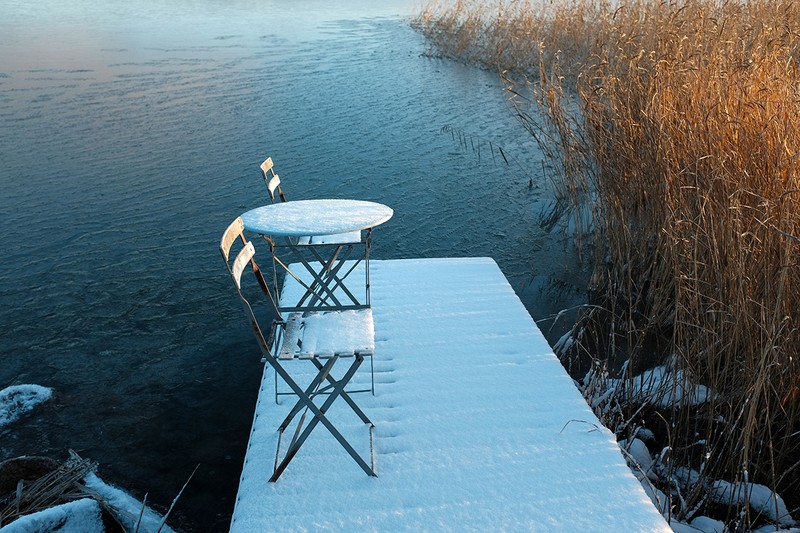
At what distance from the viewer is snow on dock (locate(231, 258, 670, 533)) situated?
2.66 m

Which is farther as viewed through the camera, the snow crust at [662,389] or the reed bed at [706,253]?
the snow crust at [662,389]

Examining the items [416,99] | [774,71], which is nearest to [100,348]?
[774,71]

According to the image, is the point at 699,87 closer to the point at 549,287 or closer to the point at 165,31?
the point at 549,287

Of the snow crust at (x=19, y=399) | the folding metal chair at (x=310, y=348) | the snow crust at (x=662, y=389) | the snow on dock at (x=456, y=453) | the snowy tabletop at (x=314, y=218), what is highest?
the snowy tabletop at (x=314, y=218)

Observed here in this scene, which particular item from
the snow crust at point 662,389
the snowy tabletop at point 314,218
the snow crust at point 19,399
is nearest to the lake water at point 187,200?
the snow crust at point 19,399

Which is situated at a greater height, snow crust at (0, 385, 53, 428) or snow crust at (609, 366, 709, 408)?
snow crust at (609, 366, 709, 408)

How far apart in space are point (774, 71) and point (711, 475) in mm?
2198

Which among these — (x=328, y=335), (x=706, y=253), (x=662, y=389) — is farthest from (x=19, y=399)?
(x=706, y=253)

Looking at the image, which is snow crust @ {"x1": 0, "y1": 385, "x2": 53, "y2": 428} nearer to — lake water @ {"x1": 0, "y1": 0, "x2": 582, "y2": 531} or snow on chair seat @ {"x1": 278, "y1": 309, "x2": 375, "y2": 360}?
lake water @ {"x1": 0, "y1": 0, "x2": 582, "y2": 531}

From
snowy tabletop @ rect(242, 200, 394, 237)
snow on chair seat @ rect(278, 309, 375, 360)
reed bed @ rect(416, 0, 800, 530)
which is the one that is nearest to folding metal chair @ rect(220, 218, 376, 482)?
snow on chair seat @ rect(278, 309, 375, 360)

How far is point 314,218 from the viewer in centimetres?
349

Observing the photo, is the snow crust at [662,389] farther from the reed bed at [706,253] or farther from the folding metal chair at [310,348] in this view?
the folding metal chair at [310,348]

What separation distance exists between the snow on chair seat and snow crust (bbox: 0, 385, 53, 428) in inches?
74.8

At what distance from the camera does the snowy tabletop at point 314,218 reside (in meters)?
3.23
